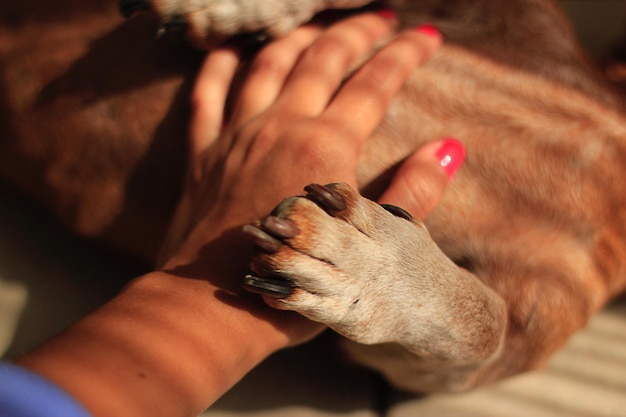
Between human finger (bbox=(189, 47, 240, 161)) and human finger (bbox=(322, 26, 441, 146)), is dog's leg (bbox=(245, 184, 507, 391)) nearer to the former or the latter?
human finger (bbox=(322, 26, 441, 146))

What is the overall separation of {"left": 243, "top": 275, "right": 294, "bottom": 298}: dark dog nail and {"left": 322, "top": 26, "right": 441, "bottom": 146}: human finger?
320mm

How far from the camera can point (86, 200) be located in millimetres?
1287

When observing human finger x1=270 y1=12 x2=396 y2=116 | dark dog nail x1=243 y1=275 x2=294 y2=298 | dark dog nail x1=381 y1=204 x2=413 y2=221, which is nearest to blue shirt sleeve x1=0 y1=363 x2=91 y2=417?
dark dog nail x1=243 y1=275 x2=294 y2=298

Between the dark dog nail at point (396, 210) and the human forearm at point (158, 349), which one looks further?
the dark dog nail at point (396, 210)

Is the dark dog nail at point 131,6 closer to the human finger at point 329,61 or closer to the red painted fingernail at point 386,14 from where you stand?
the human finger at point 329,61

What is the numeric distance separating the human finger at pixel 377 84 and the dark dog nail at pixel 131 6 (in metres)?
0.37

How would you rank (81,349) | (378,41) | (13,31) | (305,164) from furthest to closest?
(13,31)
(378,41)
(305,164)
(81,349)

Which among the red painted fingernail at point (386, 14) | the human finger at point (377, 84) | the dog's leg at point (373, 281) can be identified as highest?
the red painted fingernail at point (386, 14)

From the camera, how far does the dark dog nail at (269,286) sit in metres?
0.78

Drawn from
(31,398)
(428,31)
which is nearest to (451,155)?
(428,31)

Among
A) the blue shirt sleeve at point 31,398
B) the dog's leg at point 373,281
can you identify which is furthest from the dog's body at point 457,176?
the blue shirt sleeve at point 31,398

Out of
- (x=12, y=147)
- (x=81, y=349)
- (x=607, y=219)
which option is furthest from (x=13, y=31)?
(x=607, y=219)

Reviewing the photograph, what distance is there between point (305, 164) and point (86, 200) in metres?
0.56

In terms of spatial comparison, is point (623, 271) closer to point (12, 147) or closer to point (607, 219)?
point (607, 219)
